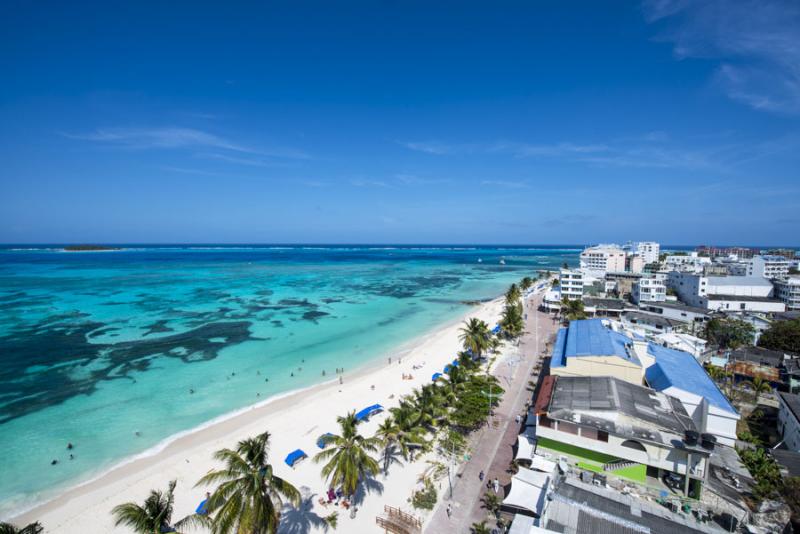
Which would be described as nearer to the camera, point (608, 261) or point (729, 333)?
point (729, 333)

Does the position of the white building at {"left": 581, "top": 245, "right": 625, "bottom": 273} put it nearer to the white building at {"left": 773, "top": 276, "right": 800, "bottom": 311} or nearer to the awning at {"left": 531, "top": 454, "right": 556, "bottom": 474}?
the white building at {"left": 773, "top": 276, "right": 800, "bottom": 311}

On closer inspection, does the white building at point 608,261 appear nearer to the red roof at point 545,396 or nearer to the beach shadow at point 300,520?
the red roof at point 545,396

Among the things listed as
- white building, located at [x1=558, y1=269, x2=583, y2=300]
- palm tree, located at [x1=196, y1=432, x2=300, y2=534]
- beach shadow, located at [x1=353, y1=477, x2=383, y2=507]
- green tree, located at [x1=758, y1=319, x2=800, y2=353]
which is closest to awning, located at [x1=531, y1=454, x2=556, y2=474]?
beach shadow, located at [x1=353, y1=477, x2=383, y2=507]

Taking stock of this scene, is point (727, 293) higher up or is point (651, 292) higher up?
point (651, 292)

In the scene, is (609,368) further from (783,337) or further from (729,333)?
(783,337)

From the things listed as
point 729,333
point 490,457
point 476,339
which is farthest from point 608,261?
point 490,457

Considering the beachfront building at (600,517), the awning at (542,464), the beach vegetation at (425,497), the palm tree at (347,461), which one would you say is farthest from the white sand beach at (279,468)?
the beachfront building at (600,517)

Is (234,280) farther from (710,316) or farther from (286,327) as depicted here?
(710,316)
